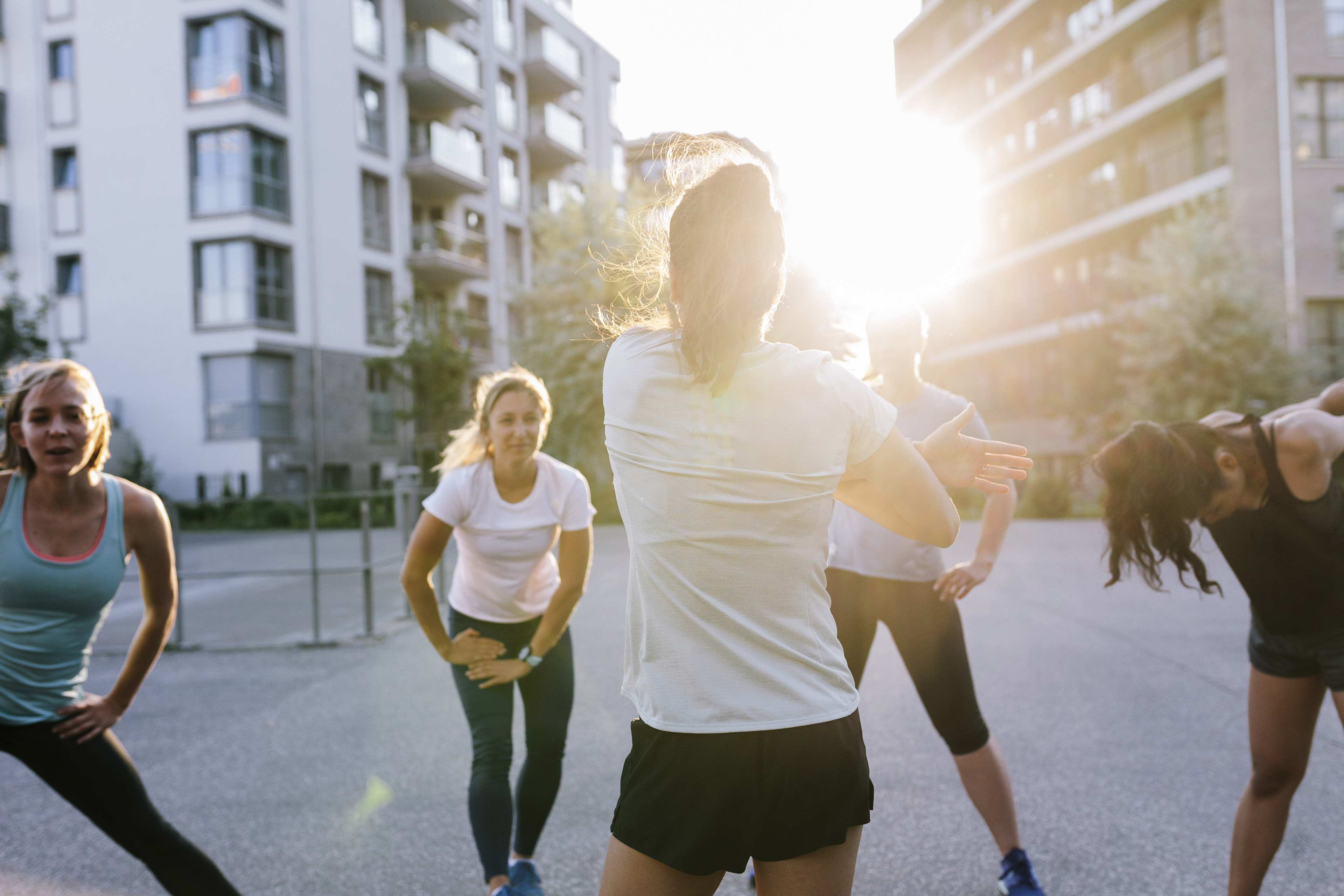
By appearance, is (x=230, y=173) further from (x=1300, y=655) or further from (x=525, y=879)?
(x=1300, y=655)

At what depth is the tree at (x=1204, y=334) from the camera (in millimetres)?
22234

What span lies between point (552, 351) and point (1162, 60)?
70.2 ft

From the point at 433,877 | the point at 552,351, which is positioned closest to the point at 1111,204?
the point at 552,351

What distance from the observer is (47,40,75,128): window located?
2577 cm

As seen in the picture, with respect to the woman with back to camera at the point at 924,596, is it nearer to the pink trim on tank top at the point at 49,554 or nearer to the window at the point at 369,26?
the pink trim on tank top at the point at 49,554

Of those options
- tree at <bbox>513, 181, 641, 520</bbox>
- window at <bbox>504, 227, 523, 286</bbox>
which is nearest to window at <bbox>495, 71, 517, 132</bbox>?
window at <bbox>504, 227, 523, 286</bbox>

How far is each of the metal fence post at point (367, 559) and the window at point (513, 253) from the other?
26709 millimetres

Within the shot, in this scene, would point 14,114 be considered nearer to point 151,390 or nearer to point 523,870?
point 151,390

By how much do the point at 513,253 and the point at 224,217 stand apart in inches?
496

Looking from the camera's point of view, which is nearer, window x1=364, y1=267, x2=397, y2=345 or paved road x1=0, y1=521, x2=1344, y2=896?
paved road x1=0, y1=521, x2=1344, y2=896

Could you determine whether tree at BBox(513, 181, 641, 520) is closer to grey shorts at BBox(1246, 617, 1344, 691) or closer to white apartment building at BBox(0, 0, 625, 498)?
white apartment building at BBox(0, 0, 625, 498)

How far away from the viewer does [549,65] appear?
115 feet

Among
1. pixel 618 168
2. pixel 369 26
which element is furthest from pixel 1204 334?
pixel 369 26

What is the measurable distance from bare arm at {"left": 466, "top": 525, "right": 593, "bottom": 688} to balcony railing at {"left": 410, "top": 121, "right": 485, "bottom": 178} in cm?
2854
